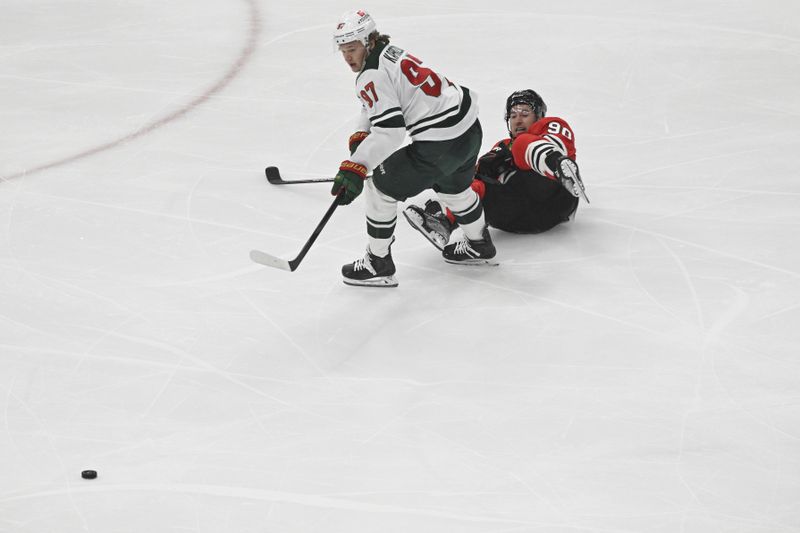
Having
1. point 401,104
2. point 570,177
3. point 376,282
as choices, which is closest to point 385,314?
point 376,282

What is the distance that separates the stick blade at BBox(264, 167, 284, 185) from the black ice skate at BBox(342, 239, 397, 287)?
2.75 ft

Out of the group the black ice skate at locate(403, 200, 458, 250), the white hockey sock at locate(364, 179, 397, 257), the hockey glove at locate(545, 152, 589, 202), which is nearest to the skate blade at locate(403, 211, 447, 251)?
the black ice skate at locate(403, 200, 458, 250)

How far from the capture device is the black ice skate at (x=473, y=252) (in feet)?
11.1

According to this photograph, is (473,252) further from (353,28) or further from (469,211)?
(353,28)

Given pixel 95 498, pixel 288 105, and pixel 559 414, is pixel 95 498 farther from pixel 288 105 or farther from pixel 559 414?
pixel 288 105

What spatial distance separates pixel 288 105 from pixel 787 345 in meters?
2.61

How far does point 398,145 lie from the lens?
3.09 m

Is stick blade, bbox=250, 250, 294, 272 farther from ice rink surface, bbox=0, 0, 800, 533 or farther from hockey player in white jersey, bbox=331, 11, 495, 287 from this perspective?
hockey player in white jersey, bbox=331, 11, 495, 287

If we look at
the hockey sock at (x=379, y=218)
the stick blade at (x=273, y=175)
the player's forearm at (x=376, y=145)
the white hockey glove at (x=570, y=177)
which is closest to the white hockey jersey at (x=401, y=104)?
the player's forearm at (x=376, y=145)

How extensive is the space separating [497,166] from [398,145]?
0.67 meters

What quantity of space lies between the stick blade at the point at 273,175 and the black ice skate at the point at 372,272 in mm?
838

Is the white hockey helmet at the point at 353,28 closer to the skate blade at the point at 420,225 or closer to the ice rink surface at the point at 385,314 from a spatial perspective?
the skate blade at the point at 420,225

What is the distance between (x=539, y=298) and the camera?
10.4 ft

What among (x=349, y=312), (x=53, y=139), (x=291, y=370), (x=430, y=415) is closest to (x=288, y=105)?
(x=53, y=139)
